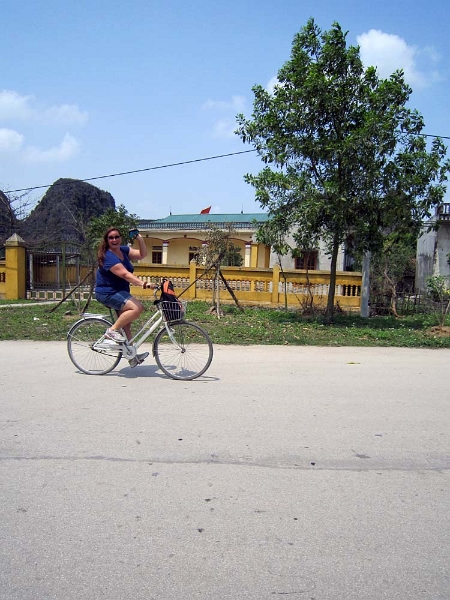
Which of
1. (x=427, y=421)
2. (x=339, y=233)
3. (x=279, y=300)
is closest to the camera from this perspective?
(x=427, y=421)

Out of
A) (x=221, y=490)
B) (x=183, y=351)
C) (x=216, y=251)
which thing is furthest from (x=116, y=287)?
(x=216, y=251)

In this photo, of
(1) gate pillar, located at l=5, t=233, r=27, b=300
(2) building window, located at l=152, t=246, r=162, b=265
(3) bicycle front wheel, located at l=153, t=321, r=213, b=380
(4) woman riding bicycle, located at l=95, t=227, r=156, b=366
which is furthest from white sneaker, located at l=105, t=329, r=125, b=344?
(2) building window, located at l=152, t=246, r=162, b=265

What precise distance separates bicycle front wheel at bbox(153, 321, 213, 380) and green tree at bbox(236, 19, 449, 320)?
18.5 feet

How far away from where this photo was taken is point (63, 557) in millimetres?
2707

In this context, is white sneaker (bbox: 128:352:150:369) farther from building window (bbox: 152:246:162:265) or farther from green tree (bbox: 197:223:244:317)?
building window (bbox: 152:246:162:265)

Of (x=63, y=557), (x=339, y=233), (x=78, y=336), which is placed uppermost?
(x=339, y=233)

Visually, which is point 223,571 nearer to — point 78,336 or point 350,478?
point 350,478

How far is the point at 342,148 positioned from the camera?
11.0m

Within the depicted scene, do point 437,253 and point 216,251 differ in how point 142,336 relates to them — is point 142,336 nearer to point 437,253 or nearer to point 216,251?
point 216,251

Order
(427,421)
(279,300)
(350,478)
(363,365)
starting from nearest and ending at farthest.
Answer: (350,478) → (427,421) → (363,365) → (279,300)

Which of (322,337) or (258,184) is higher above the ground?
(258,184)

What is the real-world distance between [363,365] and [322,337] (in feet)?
8.67

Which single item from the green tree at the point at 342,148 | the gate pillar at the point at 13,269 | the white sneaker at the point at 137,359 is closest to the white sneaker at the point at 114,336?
the white sneaker at the point at 137,359

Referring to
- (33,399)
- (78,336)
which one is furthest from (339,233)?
(33,399)
